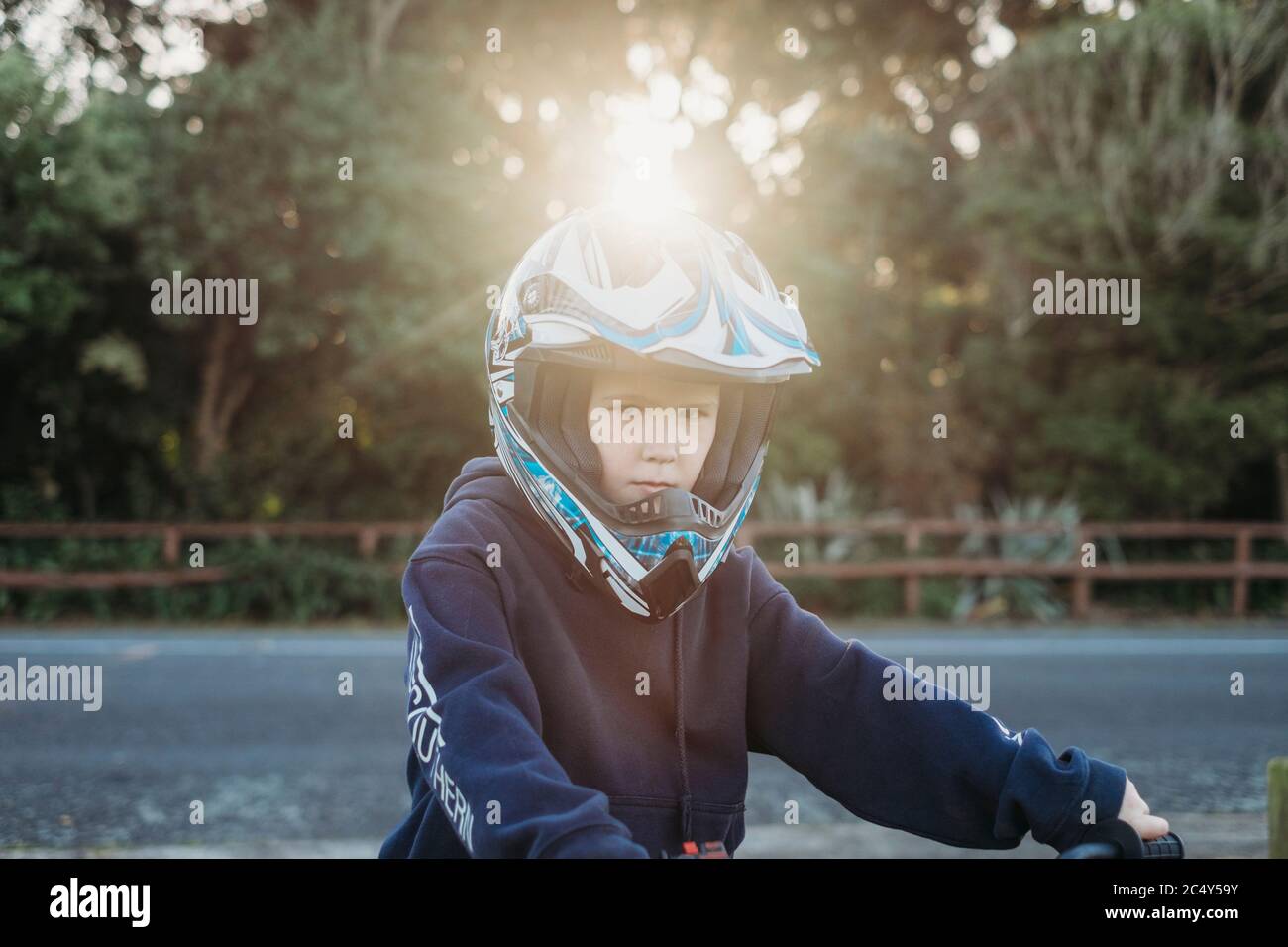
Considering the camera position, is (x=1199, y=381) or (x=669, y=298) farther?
Answer: (x=1199, y=381)

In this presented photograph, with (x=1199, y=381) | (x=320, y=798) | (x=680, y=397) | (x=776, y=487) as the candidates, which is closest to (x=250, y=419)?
(x=776, y=487)

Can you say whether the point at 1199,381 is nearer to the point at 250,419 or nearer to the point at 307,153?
the point at 307,153

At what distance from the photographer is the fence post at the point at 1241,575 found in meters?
15.3

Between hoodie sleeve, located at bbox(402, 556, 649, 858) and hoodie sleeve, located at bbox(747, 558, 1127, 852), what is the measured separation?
477 millimetres

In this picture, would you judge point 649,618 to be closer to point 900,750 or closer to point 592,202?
point 900,750

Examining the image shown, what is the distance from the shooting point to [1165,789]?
610 cm

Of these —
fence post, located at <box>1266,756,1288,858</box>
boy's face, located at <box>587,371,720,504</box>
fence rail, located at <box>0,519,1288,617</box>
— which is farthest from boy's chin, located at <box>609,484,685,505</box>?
fence rail, located at <box>0,519,1288,617</box>

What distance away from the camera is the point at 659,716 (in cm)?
174

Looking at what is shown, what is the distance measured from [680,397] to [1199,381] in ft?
56.3

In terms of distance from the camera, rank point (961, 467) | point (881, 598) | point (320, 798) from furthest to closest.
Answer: point (961, 467) < point (881, 598) < point (320, 798)

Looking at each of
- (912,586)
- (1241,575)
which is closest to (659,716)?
(912,586)

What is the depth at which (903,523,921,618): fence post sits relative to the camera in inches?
574

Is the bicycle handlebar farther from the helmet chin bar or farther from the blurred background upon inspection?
the blurred background

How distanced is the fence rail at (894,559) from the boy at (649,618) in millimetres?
12044
